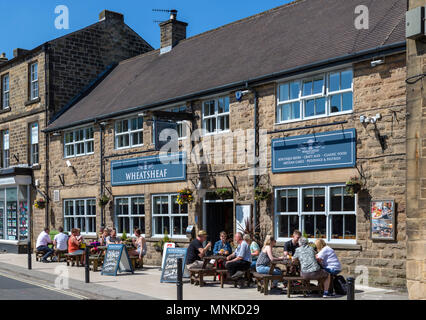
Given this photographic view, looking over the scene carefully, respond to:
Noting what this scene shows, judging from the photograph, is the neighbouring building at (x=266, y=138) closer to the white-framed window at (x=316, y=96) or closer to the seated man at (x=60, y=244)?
the white-framed window at (x=316, y=96)

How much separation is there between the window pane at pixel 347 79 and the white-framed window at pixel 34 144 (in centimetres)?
1649

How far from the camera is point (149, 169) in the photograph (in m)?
19.2

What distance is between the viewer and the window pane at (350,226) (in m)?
13.5

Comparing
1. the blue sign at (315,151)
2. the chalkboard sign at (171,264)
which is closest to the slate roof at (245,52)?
the blue sign at (315,151)

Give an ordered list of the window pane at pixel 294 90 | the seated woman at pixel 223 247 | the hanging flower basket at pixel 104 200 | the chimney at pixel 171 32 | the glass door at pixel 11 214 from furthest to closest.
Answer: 1. the glass door at pixel 11 214
2. the chimney at pixel 171 32
3. the hanging flower basket at pixel 104 200
4. the window pane at pixel 294 90
5. the seated woman at pixel 223 247

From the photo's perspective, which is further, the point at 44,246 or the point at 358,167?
the point at 44,246

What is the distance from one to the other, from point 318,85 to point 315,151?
170 cm

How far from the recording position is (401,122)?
12.4 m

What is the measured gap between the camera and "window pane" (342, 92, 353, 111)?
13.7m

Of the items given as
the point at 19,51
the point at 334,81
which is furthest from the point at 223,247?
the point at 19,51

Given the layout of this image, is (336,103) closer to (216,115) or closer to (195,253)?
(216,115)

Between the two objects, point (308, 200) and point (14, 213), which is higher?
point (308, 200)

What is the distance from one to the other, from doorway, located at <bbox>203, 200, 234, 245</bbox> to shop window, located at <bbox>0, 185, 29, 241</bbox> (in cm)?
1199
